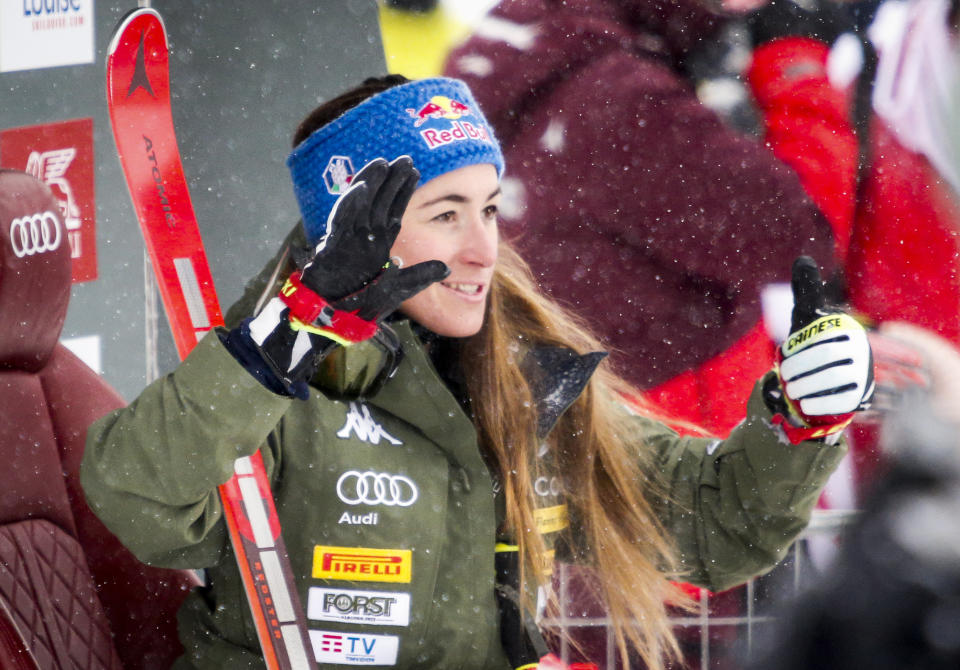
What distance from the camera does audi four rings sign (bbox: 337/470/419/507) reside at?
160 cm

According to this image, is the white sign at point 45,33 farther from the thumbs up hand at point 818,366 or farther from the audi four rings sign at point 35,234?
the thumbs up hand at point 818,366

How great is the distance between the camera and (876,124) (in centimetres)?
351

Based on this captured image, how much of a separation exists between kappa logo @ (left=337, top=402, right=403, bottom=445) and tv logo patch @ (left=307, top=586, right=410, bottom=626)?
0.23 metres

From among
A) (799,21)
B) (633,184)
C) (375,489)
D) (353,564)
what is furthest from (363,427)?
(799,21)

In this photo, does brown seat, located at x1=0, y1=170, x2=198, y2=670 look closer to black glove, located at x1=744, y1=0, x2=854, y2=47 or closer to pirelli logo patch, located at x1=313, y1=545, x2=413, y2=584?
pirelli logo patch, located at x1=313, y1=545, x2=413, y2=584

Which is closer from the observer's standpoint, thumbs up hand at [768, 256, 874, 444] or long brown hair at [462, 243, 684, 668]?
→ thumbs up hand at [768, 256, 874, 444]

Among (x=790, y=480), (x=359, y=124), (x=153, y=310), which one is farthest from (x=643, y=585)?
(x=153, y=310)

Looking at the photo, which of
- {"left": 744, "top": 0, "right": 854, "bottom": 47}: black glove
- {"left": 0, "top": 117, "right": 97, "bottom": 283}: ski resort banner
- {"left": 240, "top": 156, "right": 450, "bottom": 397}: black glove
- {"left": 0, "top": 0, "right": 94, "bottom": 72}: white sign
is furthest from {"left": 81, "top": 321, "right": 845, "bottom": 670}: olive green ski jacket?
{"left": 0, "top": 0, "right": 94, "bottom": 72}: white sign

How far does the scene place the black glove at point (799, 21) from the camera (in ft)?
11.5

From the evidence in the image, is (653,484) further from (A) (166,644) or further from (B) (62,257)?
(B) (62,257)

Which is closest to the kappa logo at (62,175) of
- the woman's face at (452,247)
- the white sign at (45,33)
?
the white sign at (45,33)

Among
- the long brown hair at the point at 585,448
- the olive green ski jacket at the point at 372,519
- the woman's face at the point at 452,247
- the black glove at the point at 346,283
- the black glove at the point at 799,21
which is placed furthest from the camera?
the black glove at the point at 799,21

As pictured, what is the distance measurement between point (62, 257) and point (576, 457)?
927 mm

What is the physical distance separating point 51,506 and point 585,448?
890mm
